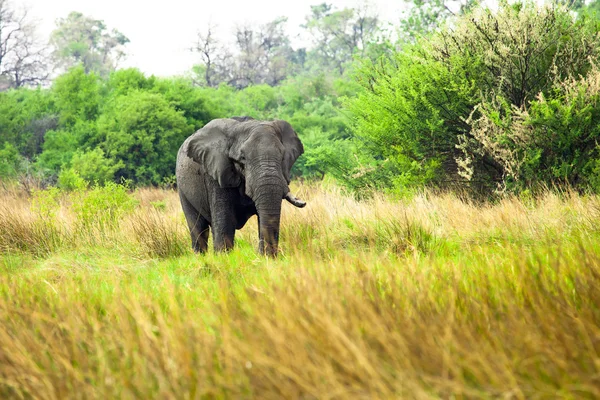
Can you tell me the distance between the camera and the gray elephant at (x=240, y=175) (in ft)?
22.7

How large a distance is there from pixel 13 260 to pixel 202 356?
6.41 m

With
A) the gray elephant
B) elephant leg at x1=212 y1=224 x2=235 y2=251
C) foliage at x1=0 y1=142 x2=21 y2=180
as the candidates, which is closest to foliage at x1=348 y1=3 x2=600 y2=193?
the gray elephant

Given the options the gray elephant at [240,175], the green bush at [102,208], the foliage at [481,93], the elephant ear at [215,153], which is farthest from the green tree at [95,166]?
the elephant ear at [215,153]

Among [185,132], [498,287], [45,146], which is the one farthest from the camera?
[45,146]

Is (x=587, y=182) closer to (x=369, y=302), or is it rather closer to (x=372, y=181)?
(x=372, y=181)

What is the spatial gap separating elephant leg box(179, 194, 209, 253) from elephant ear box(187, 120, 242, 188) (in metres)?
1.07

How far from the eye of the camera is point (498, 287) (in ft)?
12.0

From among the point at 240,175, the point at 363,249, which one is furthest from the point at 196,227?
the point at 363,249

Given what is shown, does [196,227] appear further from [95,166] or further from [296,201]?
[95,166]

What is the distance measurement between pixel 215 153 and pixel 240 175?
41 cm

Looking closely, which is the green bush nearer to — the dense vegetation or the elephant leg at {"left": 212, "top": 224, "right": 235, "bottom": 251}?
the dense vegetation

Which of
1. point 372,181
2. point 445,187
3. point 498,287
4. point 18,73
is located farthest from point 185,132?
point 18,73

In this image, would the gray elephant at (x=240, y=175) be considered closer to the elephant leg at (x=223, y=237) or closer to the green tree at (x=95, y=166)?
the elephant leg at (x=223, y=237)

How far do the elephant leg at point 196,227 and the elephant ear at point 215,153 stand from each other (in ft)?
3.52
